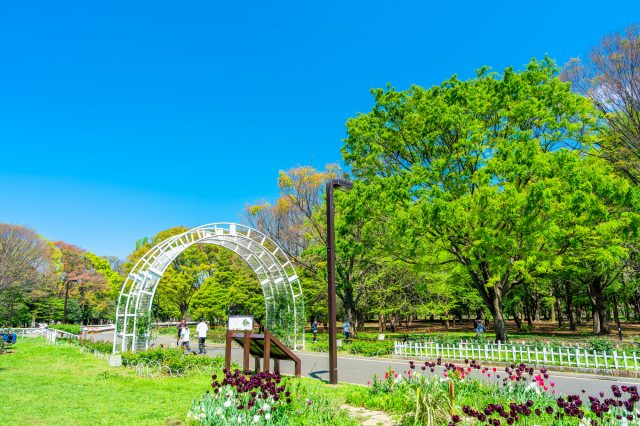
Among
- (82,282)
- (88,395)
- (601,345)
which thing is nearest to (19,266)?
(82,282)

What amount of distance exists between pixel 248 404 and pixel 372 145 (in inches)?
597

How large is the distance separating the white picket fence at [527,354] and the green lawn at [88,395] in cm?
820

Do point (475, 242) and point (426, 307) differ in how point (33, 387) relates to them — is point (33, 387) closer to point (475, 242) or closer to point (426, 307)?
point (475, 242)

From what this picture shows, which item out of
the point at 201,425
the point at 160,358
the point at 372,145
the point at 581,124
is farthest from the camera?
the point at 372,145

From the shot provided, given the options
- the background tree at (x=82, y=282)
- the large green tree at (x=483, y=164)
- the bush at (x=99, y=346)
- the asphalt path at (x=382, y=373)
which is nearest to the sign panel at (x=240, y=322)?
the asphalt path at (x=382, y=373)

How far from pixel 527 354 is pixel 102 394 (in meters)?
11.8

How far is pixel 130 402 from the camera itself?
328 inches

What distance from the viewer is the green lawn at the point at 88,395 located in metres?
7.03

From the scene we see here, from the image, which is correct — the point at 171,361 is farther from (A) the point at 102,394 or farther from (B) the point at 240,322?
(B) the point at 240,322

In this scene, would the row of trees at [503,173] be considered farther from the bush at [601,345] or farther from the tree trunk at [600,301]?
the tree trunk at [600,301]

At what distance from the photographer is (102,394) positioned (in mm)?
9258

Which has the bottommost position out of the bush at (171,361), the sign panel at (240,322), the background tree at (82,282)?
the bush at (171,361)

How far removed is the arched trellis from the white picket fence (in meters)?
6.22

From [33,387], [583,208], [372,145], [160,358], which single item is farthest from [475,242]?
[33,387]
